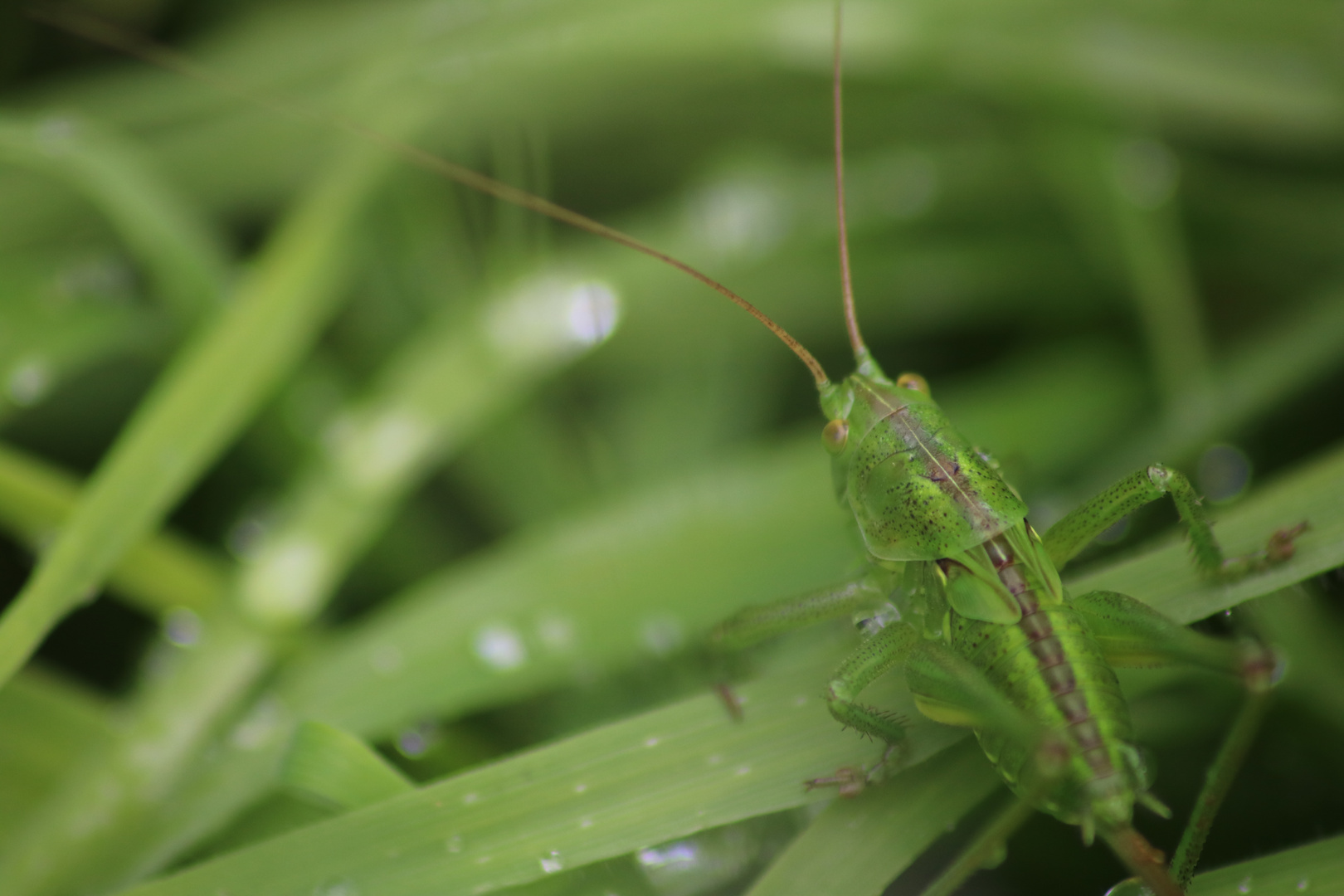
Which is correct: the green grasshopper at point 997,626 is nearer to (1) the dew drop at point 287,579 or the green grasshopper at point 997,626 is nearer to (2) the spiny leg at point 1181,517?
(2) the spiny leg at point 1181,517

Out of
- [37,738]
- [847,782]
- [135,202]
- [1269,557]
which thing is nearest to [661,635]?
[847,782]

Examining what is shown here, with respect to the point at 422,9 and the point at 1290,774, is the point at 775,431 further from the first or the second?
the point at 422,9

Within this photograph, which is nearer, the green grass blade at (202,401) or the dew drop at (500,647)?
the green grass blade at (202,401)

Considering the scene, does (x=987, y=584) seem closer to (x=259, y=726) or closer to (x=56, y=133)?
(x=259, y=726)

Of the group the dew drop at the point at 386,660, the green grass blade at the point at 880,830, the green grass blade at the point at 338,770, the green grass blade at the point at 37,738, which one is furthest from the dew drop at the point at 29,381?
the green grass blade at the point at 880,830

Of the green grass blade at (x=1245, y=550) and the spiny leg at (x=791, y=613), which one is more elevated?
the spiny leg at (x=791, y=613)

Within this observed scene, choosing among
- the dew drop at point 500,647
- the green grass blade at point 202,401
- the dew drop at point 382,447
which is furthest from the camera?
the dew drop at point 382,447

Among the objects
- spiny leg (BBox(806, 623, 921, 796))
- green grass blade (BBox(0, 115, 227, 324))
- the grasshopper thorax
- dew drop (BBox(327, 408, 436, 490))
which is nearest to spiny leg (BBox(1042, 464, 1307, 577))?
the grasshopper thorax

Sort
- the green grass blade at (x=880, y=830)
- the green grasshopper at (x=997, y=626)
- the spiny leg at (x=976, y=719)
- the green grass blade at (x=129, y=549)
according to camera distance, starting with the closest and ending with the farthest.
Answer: the spiny leg at (x=976, y=719) < the green grasshopper at (x=997, y=626) < the green grass blade at (x=880, y=830) < the green grass blade at (x=129, y=549)
